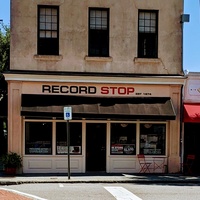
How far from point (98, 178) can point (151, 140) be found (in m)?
3.53

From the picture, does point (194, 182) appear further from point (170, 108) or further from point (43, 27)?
point (43, 27)

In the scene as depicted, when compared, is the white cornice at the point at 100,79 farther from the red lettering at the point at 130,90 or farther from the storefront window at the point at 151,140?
the storefront window at the point at 151,140

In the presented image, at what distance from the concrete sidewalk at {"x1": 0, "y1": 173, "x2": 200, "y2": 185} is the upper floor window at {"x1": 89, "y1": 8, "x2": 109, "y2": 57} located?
5.35 metres

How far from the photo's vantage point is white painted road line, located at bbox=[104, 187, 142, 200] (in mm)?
12120

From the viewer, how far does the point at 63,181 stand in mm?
15844

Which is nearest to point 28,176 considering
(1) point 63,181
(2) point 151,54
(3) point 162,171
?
(1) point 63,181

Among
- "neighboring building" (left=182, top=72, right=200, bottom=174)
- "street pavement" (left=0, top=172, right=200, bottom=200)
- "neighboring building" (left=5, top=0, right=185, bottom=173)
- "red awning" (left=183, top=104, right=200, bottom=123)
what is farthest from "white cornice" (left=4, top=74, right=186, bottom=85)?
"street pavement" (left=0, top=172, right=200, bottom=200)

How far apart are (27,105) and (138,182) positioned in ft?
18.1

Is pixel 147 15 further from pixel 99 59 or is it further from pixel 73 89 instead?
pixel 73 89

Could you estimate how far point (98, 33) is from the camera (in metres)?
18.9

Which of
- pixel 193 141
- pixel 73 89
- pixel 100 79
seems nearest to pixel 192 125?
pixel 193 141

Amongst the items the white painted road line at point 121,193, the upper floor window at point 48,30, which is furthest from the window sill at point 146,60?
the white painted road line at point 121,193

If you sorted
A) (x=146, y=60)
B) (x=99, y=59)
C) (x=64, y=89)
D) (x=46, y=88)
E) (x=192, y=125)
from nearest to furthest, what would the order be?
1. (x=46, y=88)
2. (x=64, y=89)
3. (x=99, y=59)
4. (x=146, y=60)
5. (x=192, y=125)

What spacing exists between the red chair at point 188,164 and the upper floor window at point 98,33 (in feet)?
18.9
